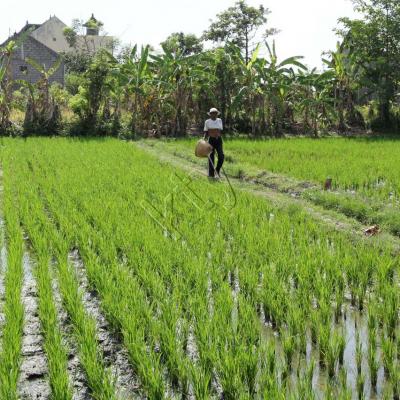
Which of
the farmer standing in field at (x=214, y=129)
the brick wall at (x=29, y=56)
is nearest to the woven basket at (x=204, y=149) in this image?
the farmer standing in field at (x=214, y=129)

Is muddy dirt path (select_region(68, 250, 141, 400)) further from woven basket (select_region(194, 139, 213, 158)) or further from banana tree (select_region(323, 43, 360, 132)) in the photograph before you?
banana tree (select_region(323, 43, 360, 132))

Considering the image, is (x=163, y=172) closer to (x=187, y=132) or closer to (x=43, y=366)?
(x=43, y=366)

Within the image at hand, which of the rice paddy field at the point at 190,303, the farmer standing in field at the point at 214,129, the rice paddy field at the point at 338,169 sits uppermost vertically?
the farmer standing in field at the point at 214,129

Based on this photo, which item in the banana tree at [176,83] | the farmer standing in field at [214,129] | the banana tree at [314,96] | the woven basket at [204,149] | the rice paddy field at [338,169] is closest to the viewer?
the woven basket at [204,149]

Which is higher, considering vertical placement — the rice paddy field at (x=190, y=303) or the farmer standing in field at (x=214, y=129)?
the farmer standing in field at (x=214, y=129)

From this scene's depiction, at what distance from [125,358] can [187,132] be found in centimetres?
1345

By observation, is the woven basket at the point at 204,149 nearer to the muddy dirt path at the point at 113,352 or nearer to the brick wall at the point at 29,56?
the muddy dirt path at the point at 113,352

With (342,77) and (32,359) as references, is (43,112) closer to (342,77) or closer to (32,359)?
(342,77)

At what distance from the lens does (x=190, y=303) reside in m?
2.93

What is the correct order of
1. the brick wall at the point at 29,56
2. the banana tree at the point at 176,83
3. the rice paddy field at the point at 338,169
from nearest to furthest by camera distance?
the rice paddy field at the point at 338,169 < the banana tree at the point at 176,83 < the brick wall at the point at 29,56

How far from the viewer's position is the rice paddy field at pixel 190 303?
2.22m

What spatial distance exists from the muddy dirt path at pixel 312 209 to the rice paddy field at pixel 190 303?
0.13 m

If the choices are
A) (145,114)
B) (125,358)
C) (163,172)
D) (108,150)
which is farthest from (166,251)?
(145,114)

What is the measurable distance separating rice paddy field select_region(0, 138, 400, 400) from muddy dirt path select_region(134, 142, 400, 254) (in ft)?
0.42
